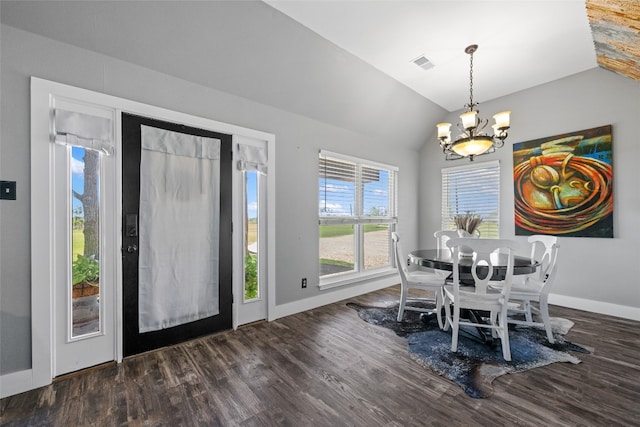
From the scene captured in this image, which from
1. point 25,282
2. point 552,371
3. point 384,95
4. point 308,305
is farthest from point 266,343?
point 384,95

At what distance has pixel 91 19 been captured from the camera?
2008 millimetres

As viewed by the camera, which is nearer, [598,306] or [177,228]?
[177,228]

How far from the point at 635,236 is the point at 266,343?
451 centimetres

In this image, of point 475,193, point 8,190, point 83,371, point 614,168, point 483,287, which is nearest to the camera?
point 8,190

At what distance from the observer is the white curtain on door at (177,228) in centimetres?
245

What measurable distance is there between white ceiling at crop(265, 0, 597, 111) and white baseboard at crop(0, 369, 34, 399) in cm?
353

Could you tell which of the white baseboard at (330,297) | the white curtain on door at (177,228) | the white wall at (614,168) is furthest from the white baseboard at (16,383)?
the white wall at (614,168)

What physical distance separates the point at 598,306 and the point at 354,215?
3.37 metres

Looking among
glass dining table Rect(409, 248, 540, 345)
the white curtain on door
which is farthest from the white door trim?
glass dining table Rect(409, 248, 540, 345)

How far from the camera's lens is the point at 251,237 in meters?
3.15

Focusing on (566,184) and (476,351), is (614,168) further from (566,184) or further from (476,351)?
(476,351)

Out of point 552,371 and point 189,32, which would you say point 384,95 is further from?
point 552,371

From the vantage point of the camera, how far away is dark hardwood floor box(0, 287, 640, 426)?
1.63 m

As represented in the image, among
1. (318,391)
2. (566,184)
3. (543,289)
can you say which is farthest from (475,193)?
(318,391)
